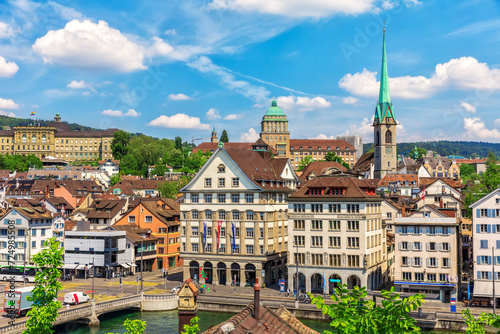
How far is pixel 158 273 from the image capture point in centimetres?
10862

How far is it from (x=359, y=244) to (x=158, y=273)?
1603 inches

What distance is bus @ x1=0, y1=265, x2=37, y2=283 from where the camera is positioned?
9739 centimetres

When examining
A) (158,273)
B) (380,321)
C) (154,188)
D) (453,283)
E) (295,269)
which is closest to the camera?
(380,321)

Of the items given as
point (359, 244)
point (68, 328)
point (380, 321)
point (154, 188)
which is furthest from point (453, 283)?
point (154, 188)

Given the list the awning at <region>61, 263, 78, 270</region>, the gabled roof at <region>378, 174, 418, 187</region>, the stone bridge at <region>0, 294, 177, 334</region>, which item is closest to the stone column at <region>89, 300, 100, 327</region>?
the stone bridge at <region>0, 294, 177, 334</region>

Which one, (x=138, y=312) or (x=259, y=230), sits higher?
(x=259, y=230)

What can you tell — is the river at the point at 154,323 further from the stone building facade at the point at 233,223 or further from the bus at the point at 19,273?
the bus at the point at 19,273

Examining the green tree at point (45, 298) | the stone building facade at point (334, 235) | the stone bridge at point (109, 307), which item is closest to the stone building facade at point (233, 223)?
the stone building facade at point (334, 235)

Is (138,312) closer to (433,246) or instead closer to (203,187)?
(203,187)

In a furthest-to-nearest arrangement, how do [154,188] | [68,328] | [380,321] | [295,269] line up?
[154,188] → [295,269] → [68,328] → [380,321]

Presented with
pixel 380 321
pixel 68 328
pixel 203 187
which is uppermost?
pixel 203 187

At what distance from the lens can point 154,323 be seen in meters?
73.1

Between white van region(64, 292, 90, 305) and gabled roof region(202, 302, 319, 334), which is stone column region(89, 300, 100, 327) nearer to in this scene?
white van region(64, 292, 90, 305)

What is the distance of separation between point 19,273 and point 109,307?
115 feet
